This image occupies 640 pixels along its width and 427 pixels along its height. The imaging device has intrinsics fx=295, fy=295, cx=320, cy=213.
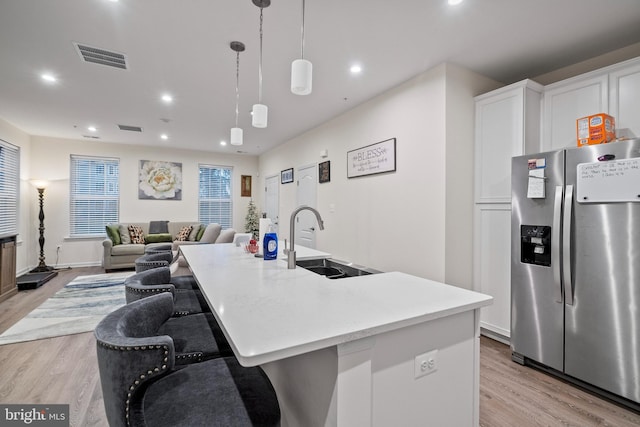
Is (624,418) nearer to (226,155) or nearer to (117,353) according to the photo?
(117,353)

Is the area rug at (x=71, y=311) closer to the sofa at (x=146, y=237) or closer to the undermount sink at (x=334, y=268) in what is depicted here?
the sofa at (x=146, y=237)

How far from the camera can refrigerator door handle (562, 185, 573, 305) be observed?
2148mm

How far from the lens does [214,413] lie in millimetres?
912

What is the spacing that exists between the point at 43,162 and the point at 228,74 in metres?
5.39

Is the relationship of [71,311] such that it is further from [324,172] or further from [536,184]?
[536,184]

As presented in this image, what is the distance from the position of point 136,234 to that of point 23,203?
193 centimetres

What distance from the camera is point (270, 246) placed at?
6.79 ft

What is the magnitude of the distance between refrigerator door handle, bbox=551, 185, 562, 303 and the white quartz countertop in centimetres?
139

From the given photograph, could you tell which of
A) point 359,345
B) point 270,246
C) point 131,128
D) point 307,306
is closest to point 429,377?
point 359,345

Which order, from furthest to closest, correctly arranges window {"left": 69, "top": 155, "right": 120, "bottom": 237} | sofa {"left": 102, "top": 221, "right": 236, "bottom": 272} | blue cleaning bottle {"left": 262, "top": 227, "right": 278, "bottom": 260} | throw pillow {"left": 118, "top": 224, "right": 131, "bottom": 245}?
window {"left": 69, "top": 155, "right": 120, "bottom": 237} → throw pillow {"left": 118, "top": 224, "right": 131, "bottom": 245} → sofa {"left": 102, "top": 221, "right": 236, "bottom": 272} → blue cleaning bottle {"left": 262, "top": 227, "right": 278, "bottom": 260}

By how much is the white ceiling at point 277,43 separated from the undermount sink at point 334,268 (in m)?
1.88

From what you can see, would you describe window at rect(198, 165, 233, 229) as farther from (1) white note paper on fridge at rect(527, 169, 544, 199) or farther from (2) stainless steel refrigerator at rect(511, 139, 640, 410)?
(1) white note paper on fridge at rect(527, 169, 544, 199)

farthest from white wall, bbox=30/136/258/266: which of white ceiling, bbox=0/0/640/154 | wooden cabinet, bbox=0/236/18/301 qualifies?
white ceiling, bbox=0/0/640/154

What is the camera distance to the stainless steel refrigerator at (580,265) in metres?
1.91
